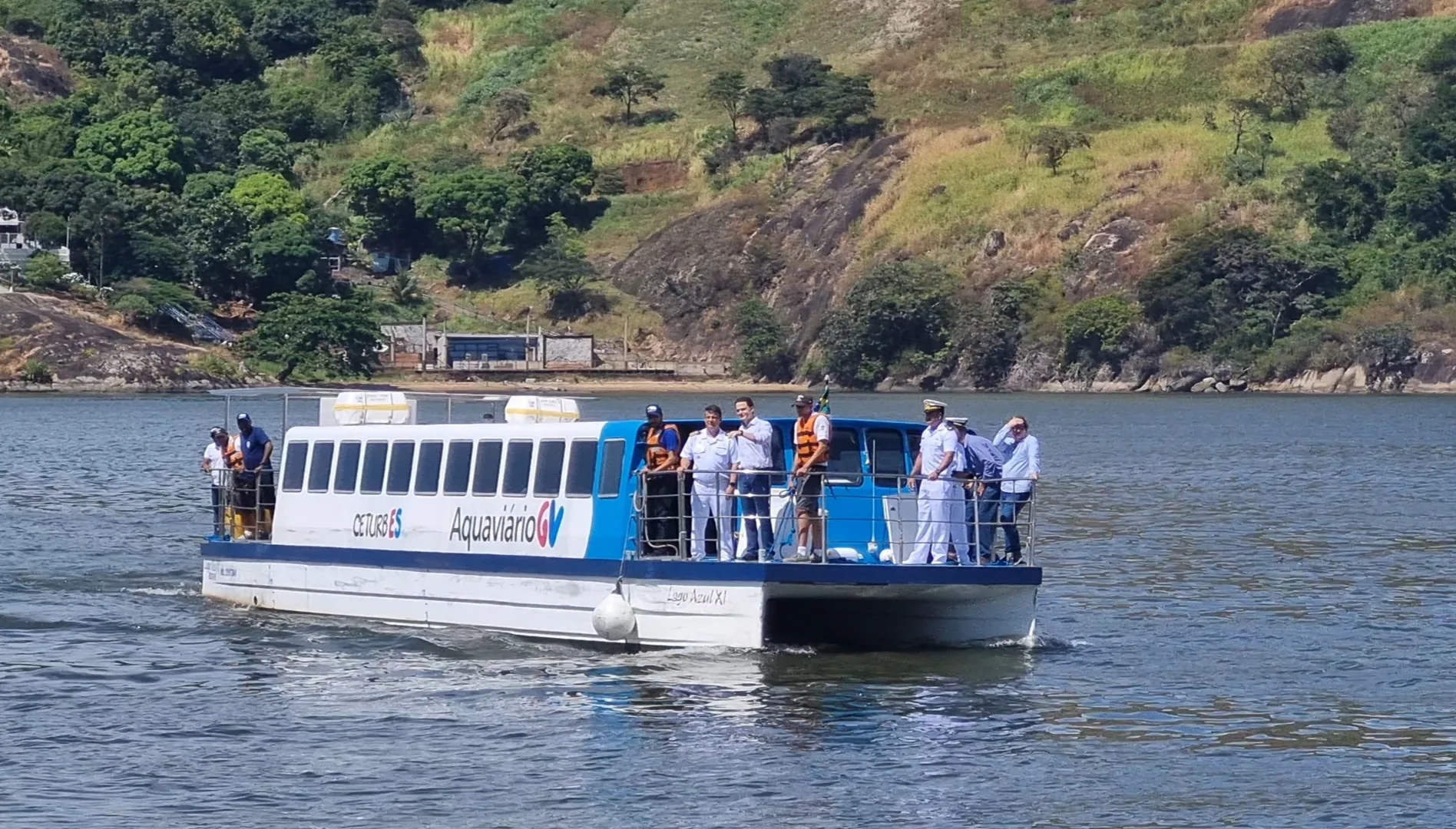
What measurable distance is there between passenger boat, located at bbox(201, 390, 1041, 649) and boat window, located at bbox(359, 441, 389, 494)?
23 mm

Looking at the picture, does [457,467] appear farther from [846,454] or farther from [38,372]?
[38,372]

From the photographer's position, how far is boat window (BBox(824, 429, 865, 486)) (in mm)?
27078

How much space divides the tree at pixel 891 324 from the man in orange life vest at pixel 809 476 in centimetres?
10931

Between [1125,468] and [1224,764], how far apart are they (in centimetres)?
4271

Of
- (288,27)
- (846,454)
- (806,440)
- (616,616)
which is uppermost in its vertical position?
(288,27)

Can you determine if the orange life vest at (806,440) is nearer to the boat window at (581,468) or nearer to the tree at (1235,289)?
the boat window at (581,468)

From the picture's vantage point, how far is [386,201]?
154 m

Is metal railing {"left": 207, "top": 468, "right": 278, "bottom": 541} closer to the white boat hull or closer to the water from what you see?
the water

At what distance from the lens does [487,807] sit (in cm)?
1967

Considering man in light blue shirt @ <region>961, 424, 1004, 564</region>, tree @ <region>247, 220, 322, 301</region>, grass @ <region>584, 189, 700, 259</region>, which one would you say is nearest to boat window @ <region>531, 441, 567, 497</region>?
man in light blue shirt @ <region>961, 424, 1004, 564</region>

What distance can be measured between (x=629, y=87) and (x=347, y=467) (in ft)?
481

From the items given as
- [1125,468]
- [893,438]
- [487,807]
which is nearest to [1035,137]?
[1125,468]

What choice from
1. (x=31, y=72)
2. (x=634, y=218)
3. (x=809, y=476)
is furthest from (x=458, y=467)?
(x=31, y=72)

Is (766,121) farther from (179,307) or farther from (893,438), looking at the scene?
(893,438)
